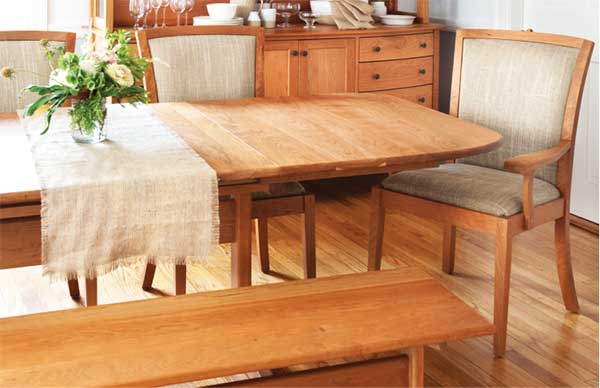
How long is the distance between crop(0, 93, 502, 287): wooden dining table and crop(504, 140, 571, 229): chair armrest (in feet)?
0.40

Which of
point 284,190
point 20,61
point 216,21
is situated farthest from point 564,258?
point 216,21

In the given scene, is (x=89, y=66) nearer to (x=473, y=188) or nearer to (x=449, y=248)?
(x=473, y=188)

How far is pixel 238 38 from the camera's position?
133 inches

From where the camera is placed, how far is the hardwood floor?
9.08 ft

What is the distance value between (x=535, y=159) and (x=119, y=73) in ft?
4.16

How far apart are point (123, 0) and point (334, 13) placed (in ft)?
3.37

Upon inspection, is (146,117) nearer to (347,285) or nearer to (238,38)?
(238,38)

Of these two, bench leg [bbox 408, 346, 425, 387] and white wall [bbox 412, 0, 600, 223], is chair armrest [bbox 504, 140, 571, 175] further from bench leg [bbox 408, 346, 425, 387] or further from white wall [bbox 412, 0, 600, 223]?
white wall [bbox 412, 0, 600, 223]

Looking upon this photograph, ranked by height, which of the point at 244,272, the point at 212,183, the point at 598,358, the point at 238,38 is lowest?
the point at 598,358

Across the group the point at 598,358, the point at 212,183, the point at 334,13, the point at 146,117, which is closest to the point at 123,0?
the point at 334,13

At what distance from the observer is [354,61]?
4453mm

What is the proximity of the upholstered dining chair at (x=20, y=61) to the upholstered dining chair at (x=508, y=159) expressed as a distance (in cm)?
123

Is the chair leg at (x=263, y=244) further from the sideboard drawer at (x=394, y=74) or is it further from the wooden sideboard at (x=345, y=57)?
the sideboard drawer at (x=394, y=74)

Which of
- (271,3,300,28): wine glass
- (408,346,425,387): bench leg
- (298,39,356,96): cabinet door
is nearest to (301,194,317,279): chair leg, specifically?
(408,346,425,387): bench leg
